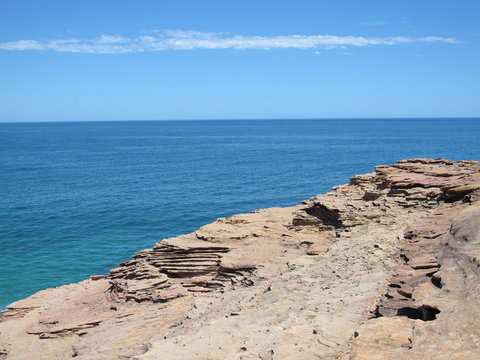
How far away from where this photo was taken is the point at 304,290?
779 inches

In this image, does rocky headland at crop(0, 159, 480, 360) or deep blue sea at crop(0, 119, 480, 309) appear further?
deep blue sea at crop(0, 119, 480, 309)

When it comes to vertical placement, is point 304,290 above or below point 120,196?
above

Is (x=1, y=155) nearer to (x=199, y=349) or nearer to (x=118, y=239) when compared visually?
(x=118, y=239)

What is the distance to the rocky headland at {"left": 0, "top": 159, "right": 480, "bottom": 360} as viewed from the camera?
13.0 meters

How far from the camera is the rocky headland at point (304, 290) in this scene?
13.0 m

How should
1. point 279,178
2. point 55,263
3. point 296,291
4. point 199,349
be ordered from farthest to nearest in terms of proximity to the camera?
1. point 279,178
2. point 55,263
3. point 296,291
4. point 199,349

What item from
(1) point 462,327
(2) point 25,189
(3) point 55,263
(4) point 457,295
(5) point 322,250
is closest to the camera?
(1) point 462,327

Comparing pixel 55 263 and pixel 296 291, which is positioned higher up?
pixel 296 291

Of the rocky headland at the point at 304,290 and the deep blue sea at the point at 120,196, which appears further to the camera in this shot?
the deep blue sea at the point at 120,196

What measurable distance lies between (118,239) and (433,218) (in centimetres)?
3222

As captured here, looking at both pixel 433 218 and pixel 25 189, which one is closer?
pixel 433 218

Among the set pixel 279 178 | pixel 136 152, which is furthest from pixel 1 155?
pixel 279 178

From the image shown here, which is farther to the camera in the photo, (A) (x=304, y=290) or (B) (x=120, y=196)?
(B) (x=120, y=196)

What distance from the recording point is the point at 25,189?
7144 cm
